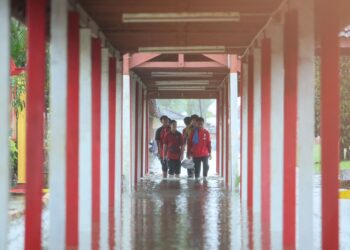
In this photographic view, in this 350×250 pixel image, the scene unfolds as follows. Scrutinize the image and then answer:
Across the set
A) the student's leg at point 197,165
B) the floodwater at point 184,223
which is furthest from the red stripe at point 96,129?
the student's leg at point 197,165

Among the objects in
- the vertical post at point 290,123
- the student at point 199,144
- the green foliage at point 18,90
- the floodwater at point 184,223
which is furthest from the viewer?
the student at point 199,144

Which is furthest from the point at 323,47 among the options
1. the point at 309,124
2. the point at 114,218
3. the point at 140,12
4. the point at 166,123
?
the point at 166,123

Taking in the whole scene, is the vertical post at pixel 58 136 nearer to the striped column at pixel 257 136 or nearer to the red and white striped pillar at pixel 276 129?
the red and white striped pillar at pixel 276 129

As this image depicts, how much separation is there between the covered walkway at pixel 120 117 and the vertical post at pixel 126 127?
0.45 metres

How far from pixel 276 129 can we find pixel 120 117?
546cm

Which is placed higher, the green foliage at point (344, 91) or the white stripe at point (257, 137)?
the green foliage at point (344, 91)

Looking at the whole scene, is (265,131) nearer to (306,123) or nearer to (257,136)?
(257,136)

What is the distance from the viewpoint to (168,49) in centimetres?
1237

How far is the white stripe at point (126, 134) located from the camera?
1567cm

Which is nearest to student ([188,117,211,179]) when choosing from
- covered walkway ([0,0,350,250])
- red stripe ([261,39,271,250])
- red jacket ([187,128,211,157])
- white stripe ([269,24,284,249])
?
red jacket ([187,128,211,157])

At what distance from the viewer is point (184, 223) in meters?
10.3

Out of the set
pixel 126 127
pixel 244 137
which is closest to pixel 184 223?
pixel 244 137

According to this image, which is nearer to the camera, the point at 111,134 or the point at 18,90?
the point at 111,134

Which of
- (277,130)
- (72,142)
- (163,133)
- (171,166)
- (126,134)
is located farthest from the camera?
(171,166)
